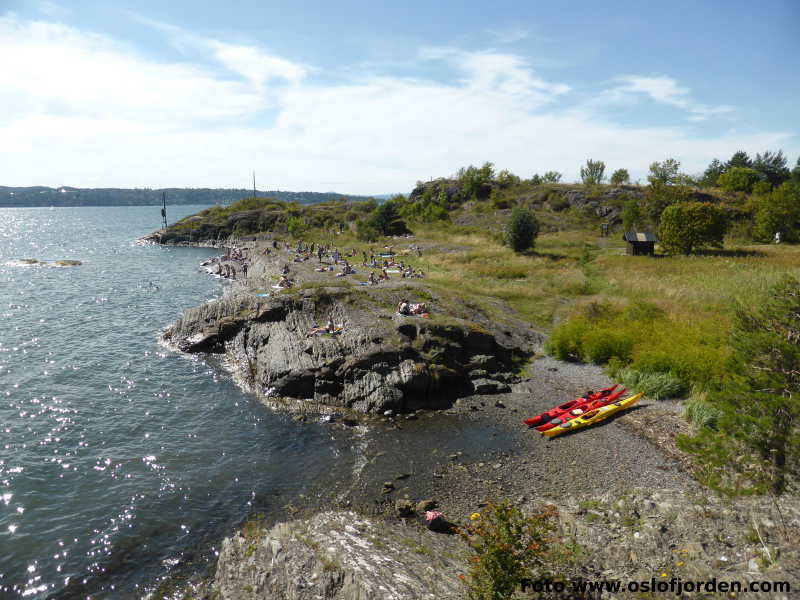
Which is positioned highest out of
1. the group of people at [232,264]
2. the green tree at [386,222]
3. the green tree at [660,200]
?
the green tree at [660,200]

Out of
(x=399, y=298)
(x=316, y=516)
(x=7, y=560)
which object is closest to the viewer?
(x=7, y=560)

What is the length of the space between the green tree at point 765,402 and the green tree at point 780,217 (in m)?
71.5

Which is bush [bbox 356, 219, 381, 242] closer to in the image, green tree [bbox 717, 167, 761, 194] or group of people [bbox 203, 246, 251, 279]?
group of people [bbox 203, 246, 251, 279]

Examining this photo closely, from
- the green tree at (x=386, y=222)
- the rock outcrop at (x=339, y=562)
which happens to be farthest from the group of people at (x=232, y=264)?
the rock outcrop at (x=339, y=562)

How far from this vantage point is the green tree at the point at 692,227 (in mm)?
60375

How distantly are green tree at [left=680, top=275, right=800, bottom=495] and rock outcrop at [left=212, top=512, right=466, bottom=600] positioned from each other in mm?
8084

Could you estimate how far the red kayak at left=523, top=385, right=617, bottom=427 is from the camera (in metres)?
23.2

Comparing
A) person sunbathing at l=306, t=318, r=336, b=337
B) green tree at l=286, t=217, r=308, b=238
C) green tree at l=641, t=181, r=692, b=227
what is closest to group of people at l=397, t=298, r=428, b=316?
person sunbathing at l=306, t=318, r=336, b=337

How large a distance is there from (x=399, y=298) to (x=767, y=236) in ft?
213

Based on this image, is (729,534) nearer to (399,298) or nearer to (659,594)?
(659,594)

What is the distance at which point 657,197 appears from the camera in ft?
257

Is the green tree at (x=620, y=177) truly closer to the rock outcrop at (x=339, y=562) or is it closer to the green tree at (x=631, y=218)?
the green tree at (x=631, y=218)

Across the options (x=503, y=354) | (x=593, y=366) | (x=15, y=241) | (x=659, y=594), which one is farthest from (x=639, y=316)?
(x=15, y=241)

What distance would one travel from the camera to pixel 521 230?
6606cm
